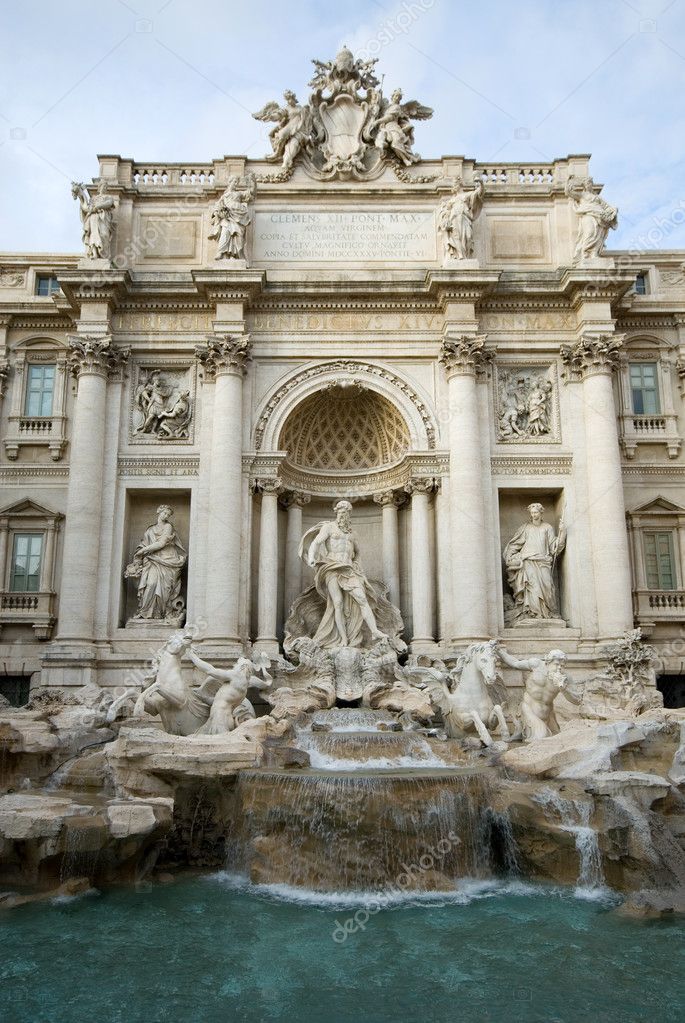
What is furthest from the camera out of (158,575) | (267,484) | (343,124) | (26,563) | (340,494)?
(343,124)

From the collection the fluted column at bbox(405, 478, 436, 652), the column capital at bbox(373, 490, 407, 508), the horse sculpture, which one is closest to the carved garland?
the fluted column at bbox(405, 478, 436, 652)

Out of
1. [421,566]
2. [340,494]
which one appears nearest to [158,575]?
[340,494]

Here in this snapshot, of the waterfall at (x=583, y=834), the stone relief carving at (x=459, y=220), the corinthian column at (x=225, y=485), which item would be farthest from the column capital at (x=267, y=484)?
the waterfall at (x=583, y=834)

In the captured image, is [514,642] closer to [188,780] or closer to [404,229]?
[188,780]

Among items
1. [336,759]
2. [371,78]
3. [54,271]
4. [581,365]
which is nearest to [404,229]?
[371,78]

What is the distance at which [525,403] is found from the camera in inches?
824

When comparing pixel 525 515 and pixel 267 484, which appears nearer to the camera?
pixel 267 484

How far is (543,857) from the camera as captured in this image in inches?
451

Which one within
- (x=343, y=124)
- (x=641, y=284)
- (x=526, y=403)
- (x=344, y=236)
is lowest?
(x=526, y=403)

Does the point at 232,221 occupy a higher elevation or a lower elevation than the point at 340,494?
higher

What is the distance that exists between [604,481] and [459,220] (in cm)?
724

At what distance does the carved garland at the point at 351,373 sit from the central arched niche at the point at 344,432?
16.8 inches

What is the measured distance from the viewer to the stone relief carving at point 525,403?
67.9ft

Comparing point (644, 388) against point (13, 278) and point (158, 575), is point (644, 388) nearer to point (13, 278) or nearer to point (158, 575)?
point (158, 575)
